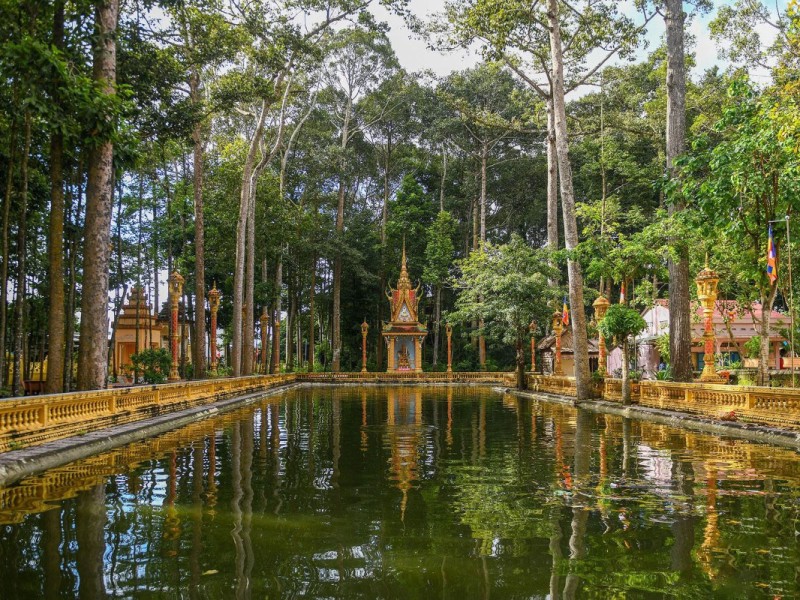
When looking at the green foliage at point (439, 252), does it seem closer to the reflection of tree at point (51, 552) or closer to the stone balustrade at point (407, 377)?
the stone balustrade at point (407, 377)

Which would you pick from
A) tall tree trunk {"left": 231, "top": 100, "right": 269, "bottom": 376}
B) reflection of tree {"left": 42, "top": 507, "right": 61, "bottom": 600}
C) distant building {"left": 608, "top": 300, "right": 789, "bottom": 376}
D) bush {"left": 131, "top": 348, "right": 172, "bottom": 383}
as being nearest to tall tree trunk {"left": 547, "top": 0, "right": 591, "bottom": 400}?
distant building {"left": 608, "top": 300, "right": 789, "bottom": 376}

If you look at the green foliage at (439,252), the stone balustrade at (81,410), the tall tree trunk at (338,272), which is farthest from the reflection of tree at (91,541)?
the green foliage at (439,252)

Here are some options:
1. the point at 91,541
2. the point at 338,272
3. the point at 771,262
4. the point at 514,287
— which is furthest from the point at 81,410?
the point at 338,272

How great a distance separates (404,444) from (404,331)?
35.1m

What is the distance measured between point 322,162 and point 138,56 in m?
29.5

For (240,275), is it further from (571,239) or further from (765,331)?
(765,331)

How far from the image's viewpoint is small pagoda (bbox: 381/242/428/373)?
1833 inches

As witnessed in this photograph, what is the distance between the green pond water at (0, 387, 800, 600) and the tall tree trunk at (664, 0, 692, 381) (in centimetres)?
793

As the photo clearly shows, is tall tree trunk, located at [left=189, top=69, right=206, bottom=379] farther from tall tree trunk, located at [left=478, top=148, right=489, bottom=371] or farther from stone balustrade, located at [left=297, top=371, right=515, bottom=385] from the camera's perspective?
tall tree trunk, located at [left=478, top=148, right=489, bottom=371]

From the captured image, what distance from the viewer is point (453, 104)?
1368 inches

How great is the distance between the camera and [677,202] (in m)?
18.3

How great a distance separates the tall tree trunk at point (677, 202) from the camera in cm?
1839

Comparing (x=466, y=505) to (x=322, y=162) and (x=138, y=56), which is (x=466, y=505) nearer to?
(x=138, y=56)

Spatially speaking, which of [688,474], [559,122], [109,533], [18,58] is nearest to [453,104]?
[559,122]
